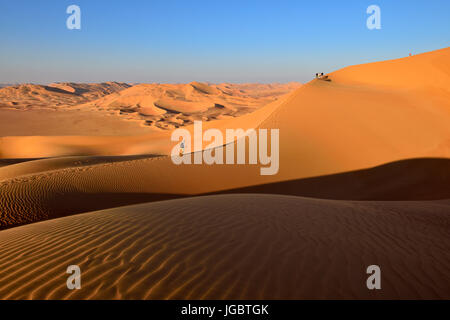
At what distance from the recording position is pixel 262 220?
4863mm

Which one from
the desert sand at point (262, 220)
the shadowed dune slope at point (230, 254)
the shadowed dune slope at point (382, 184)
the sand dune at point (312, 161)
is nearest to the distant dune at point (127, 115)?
the sand dune at point (312, 161)

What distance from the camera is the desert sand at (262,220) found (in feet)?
9.62

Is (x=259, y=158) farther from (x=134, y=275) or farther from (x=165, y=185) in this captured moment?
(x=134, y=275)

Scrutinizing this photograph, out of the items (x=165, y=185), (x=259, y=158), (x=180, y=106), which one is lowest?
(x=165, y=185)

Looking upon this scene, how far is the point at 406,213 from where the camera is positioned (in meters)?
5.61

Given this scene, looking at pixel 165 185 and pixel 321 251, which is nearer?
pixel 321 251

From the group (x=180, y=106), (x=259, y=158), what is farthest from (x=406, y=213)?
(x=180, y=106)

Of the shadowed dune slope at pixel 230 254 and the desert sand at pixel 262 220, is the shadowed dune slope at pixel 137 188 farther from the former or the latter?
the shadowed dune slope at pixel 230 254

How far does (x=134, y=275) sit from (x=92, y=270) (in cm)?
50

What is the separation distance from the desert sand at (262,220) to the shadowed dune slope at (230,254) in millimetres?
19

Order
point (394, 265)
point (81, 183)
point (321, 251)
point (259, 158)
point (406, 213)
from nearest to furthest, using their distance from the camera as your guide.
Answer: point (394, 265) < point (321, 251) < point (406, 213) < point (81, 183) < point (259, 158)

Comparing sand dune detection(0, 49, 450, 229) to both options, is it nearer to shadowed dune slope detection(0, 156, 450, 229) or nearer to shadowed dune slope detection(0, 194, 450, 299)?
shadowed dune slope detection(0, 156, 450, 229)

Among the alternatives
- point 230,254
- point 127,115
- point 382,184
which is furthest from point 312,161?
point 127,115

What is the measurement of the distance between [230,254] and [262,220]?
1484 mm
